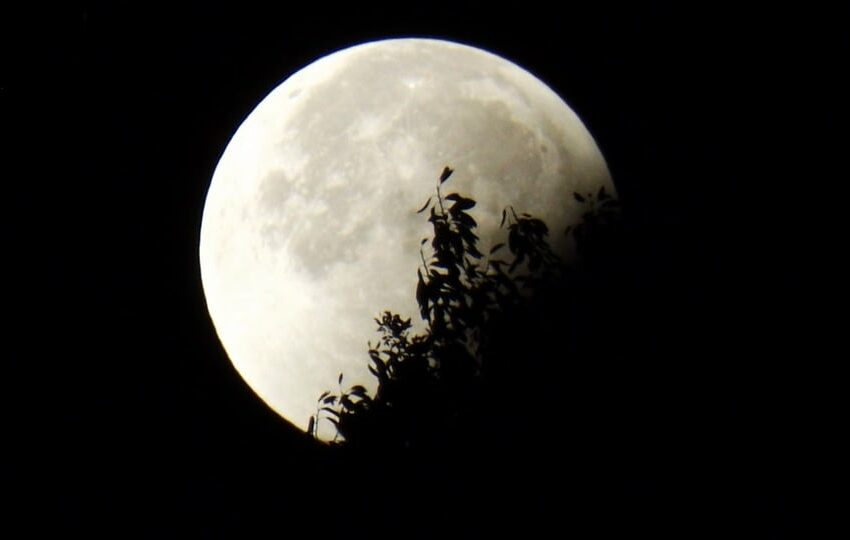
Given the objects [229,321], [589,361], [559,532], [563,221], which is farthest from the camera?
[229,321]

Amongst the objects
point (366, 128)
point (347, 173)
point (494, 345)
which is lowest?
point (494, 345)

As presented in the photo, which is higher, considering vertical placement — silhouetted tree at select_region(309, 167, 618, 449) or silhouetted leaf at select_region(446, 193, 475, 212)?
silhouetted leaf at select_region(446, 193, 475, 212)

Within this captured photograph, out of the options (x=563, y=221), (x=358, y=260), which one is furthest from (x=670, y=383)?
(x=358, y=260)

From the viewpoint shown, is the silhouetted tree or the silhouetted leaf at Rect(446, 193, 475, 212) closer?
the silhouetted tree

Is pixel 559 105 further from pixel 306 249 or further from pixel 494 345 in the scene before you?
pixel 494 345

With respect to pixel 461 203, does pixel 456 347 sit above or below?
below

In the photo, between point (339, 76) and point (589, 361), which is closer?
point (589, 361)

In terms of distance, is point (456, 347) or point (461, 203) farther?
point (461, 203)

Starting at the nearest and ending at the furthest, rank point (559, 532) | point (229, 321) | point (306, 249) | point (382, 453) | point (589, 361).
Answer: point (559, 532) → point (382, 453) → point (589, 361) → point (306, 249) → point (229, 321)
